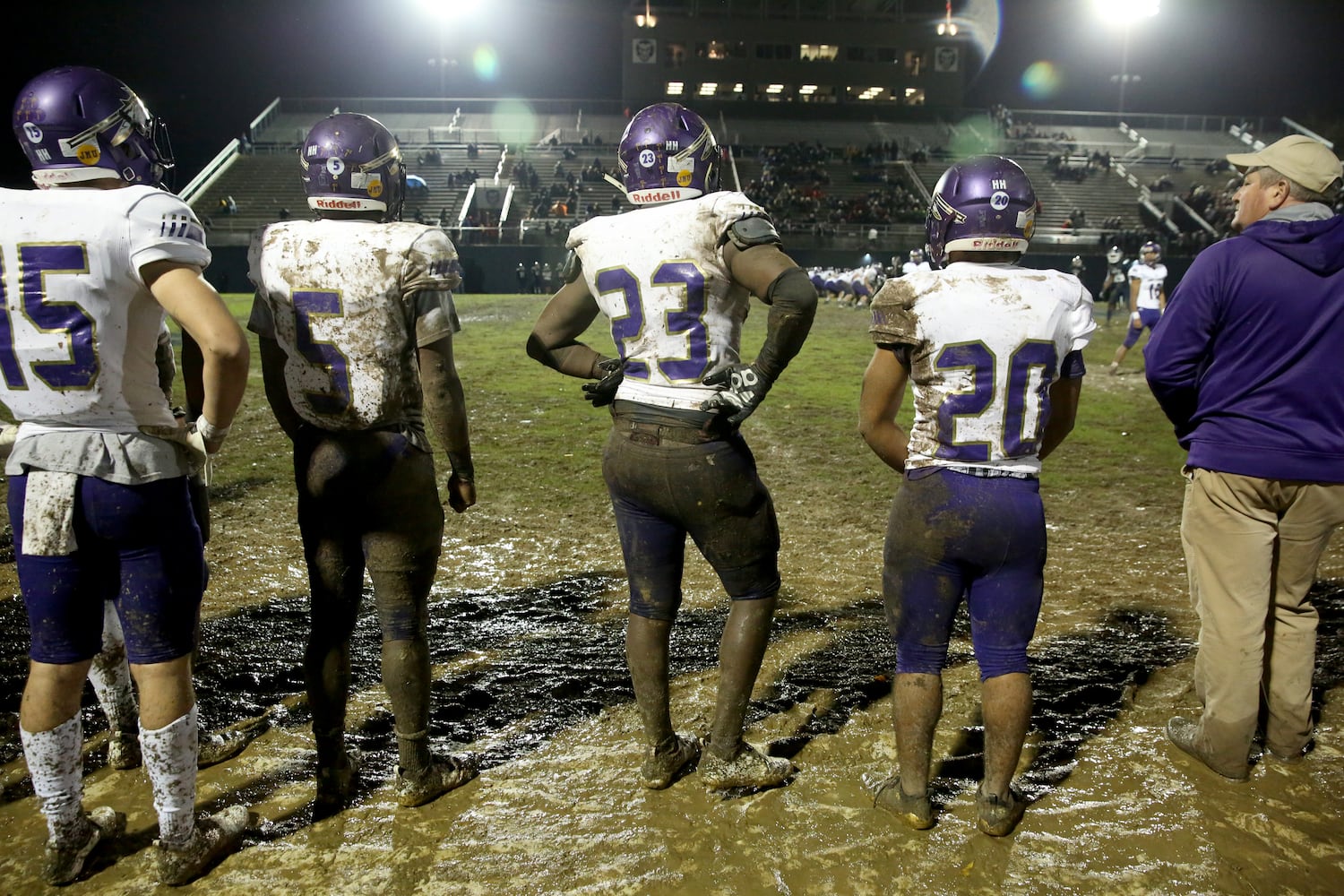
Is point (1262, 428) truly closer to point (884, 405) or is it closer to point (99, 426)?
point (884, 405)

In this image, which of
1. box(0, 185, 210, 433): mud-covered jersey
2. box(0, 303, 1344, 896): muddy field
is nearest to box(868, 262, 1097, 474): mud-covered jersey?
box(0, 303, 1344, 896): muddy field

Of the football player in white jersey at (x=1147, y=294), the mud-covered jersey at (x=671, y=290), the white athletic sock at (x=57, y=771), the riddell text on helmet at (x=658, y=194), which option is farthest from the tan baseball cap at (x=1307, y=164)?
the football player in white jersey at (x=1147, y=294)

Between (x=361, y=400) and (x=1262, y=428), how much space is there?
333 centimetres

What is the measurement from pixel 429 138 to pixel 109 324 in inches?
1930

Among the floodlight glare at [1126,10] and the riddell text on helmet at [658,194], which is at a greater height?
the floodlight glare at [1126,10]

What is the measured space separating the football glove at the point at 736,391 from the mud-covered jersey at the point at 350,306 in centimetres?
97

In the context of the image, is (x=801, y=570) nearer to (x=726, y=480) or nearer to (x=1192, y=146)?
(x=726, y=480)

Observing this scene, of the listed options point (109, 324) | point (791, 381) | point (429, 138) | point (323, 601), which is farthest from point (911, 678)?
point (429, 138)

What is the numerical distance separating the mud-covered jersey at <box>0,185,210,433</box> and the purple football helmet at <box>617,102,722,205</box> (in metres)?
1.48

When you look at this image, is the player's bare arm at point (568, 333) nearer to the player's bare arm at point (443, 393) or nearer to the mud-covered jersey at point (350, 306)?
the player's bare arm at point (443, 393)

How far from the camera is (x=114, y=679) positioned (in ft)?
11.9

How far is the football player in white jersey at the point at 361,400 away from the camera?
3078mm

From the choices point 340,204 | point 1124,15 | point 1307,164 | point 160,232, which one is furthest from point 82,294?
point 1124,15

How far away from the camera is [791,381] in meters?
13.4
